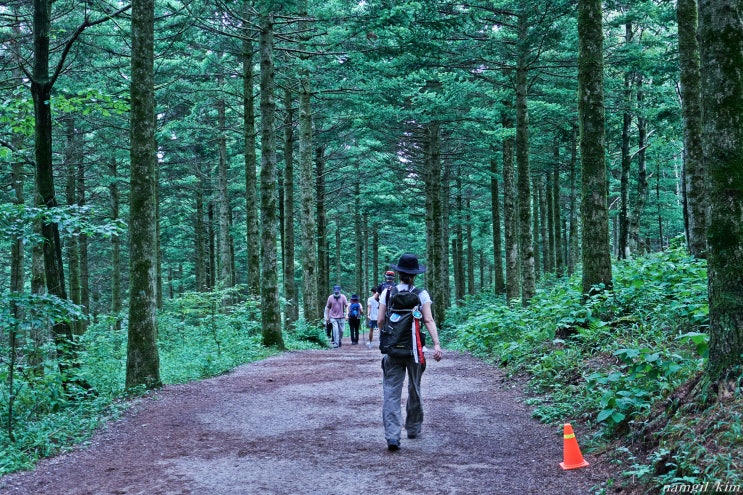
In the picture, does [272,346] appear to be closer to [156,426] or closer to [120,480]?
[156,426]

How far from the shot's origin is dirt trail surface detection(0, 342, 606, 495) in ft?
16.5

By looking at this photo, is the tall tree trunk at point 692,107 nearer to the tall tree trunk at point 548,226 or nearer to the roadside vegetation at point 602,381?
the roadside vegetation at point 602,381

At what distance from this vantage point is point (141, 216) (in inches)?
368

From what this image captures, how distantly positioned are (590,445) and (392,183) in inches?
1021

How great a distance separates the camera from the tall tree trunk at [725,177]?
4.59m

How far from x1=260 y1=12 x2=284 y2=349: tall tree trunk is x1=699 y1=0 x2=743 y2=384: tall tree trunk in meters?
12.2

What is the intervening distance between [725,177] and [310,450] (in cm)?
485

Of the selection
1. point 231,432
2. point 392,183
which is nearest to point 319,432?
point 231,432

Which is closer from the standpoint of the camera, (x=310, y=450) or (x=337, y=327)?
(x=310, y=450)

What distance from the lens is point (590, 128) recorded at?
9.64 metres

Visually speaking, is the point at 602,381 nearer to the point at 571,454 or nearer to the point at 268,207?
the point at 571,454

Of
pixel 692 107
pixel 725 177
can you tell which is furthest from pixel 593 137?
pixel 725 177

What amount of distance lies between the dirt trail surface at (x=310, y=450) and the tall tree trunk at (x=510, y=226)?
10.2m

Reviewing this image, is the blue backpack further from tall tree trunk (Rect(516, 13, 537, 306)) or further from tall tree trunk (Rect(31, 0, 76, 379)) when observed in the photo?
tall tree trunk (Rect(31, 0, 76, 379))
